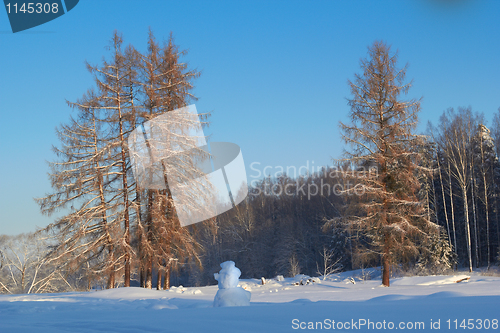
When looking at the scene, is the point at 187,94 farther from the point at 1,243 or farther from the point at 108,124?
the point at 1,243

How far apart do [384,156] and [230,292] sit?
36.5ft

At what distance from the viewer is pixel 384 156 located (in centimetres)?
1602

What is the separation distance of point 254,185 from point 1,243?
4334 centimetres

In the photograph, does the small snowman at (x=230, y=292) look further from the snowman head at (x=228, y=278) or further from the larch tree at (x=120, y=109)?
the larch tree at (x=120, y=109)

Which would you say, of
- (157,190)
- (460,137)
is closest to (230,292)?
(157,190)

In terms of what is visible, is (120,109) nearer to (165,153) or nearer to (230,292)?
(165,153)

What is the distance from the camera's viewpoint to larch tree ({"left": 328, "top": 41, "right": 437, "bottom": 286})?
15.8m

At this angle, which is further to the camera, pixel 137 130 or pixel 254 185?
pixel 254 185

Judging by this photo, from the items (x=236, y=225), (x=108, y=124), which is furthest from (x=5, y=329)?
(x=236, y=225)

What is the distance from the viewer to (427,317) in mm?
3721

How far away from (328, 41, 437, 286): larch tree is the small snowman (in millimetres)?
9604

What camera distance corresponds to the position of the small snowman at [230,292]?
704 cm

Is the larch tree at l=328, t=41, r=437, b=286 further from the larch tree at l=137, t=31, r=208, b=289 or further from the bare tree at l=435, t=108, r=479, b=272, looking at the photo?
the bare tree at l=435, t=108, r=479, b=272

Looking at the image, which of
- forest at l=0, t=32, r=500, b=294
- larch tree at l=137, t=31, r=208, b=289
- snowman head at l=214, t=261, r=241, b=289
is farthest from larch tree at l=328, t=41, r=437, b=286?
snowman head at l=214, t=261, r=241, b=289
